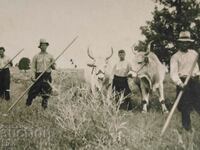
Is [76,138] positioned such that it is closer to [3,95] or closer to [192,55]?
[192,55]

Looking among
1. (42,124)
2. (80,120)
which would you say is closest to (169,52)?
(42,124)

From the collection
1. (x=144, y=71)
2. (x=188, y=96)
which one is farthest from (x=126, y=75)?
(x=188, y=96)

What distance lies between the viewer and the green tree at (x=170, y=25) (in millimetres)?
14102

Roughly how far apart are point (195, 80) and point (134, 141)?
3.02 meters

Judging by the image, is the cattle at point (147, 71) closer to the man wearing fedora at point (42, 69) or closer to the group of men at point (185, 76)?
the man wearing fedora at point (42, 69)

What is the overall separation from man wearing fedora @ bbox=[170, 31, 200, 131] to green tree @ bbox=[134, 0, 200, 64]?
204 inches

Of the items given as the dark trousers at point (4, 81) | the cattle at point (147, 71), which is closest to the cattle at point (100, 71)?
the cattle at point (147, 71)

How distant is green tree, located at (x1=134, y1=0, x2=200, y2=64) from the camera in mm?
14102

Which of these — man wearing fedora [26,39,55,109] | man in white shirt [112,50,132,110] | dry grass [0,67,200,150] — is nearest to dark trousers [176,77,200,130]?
dry grass [0,67,200,150]

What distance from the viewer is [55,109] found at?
7.45 m

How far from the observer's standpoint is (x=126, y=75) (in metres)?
13.4

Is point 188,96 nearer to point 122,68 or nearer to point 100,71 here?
point 100,71

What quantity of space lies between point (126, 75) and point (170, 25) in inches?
86.4

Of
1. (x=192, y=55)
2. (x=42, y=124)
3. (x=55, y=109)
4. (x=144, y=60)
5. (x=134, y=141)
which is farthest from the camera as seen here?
(x=144, y=60)
